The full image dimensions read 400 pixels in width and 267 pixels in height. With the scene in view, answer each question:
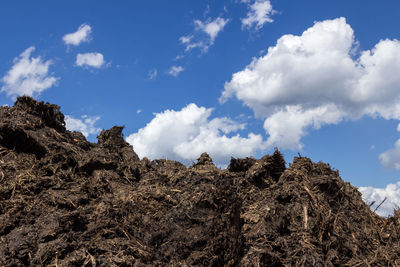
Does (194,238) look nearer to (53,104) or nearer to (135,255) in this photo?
(135,255)

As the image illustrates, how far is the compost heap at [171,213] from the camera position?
4484 mm

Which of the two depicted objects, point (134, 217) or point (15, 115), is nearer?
point (134, 217)

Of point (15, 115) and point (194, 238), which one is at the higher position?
point (15, 115)

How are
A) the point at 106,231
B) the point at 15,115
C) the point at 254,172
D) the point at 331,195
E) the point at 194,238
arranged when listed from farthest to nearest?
the point at 15,115 → the point at 254,172 → the point at 331,195 → the point at 106,231 → the point at 194,238

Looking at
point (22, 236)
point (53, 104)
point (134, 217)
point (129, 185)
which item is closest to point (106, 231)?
point (134, 217)

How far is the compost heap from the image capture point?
4.48 meters

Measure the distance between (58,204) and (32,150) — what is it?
2020 millimetres

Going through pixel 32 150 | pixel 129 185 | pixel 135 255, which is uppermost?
pixel 32 150

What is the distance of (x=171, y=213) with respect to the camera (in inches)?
197

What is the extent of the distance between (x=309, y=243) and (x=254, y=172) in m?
2.05

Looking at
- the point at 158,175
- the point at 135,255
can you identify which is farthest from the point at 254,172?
the point at 135,255

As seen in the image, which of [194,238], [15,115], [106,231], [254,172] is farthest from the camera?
[15,115]

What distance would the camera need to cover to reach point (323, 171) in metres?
6.61

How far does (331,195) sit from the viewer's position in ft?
20.0
